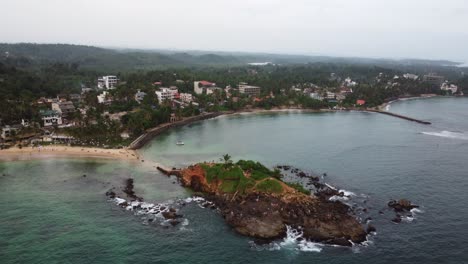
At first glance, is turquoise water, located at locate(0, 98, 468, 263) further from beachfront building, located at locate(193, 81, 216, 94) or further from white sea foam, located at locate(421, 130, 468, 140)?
beachfront building, located at locate(193, 81, 216, 94)

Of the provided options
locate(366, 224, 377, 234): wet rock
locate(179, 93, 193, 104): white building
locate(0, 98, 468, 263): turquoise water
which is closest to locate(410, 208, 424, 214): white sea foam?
locate(0, 98, 468, 263): turquoise water

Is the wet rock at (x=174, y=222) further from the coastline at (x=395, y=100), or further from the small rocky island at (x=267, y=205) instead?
the coastline at (x=395, y=100)

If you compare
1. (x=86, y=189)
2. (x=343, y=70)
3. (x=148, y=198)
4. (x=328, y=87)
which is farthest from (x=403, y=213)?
(x=343, y=70)

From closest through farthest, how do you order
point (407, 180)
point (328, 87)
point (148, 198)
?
point (148, 198) → point (407, 180) → point (328, 87)

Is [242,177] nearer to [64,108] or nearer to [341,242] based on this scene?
[341,242]

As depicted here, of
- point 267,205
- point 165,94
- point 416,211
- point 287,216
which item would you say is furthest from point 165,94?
point 416,211

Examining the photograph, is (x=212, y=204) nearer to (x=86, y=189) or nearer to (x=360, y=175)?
(x=86, y=189)
